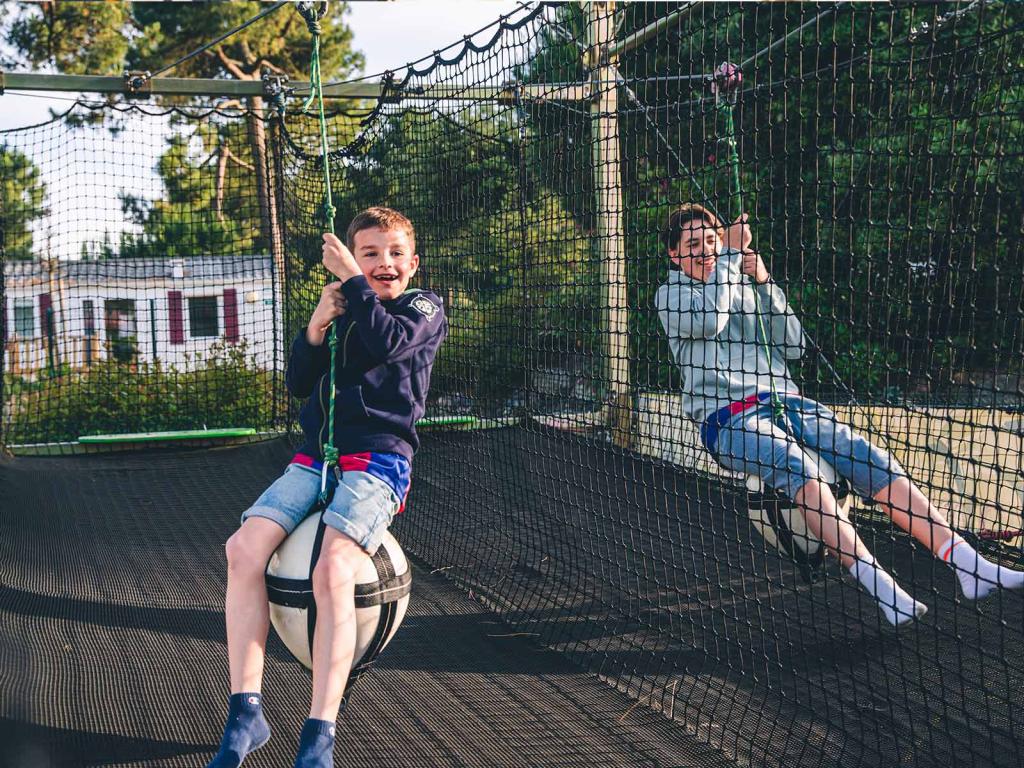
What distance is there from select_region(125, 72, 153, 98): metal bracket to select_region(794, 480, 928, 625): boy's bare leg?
505 cm

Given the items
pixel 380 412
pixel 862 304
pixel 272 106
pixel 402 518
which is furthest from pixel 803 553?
pixel 862 304

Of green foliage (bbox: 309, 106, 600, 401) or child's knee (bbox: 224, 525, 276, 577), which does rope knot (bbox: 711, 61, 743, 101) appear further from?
child's knee (bbox: 224, 525, 276, 577)

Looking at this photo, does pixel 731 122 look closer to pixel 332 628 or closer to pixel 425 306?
pixel 425 306

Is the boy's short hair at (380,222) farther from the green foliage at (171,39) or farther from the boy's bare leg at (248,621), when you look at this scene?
the green foliage at (171,39)

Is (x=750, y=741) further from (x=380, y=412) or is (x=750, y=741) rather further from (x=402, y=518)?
(x=402, y=518)

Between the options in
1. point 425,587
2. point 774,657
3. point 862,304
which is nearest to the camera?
point 774,657

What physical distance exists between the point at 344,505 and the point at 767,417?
1656 millimetres

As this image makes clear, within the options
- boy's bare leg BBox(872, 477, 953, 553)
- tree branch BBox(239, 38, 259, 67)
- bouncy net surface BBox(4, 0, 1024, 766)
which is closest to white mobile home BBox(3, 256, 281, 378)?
bouncy net surface BBox(4, 0, 1024, 766)

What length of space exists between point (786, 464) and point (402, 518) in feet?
9.14

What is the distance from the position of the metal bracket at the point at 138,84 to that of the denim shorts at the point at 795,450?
4.71 m

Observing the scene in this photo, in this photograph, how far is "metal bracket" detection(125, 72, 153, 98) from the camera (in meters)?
6.33

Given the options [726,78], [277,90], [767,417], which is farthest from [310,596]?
[277,90]

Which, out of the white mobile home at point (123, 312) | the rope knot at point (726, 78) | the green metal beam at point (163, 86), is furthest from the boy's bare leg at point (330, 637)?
the white mobile home at point (123, 312)

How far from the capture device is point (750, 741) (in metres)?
2.75
